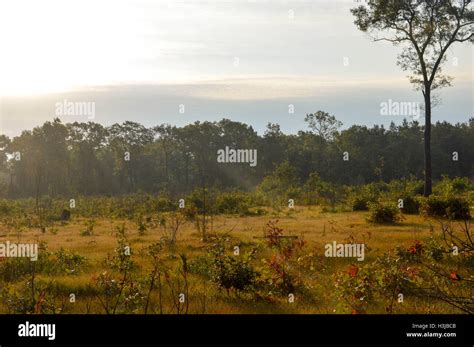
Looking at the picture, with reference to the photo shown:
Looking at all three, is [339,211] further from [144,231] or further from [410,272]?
[410,272]

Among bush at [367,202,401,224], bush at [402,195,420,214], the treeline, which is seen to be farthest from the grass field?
the treeline

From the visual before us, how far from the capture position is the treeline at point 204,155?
191 feet

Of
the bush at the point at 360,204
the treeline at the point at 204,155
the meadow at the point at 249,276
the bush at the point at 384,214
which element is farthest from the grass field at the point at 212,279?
the treeline at the point at 204,155

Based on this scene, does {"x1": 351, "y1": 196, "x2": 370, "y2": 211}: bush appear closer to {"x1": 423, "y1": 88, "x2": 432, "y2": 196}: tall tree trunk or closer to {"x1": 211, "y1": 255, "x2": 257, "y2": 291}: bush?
{"x1": 423, "y1": 88, "x2": 432, "y2": 196}: tall tree trunk

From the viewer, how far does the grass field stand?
8.08 meters

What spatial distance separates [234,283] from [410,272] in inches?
132

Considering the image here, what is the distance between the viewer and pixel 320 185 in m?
34.0

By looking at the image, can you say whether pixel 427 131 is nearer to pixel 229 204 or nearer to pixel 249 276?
pixel 229 204

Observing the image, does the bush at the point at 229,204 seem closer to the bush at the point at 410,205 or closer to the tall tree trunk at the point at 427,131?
the bush at the point at 410,205

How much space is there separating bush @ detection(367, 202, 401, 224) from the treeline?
36375 millimetres
